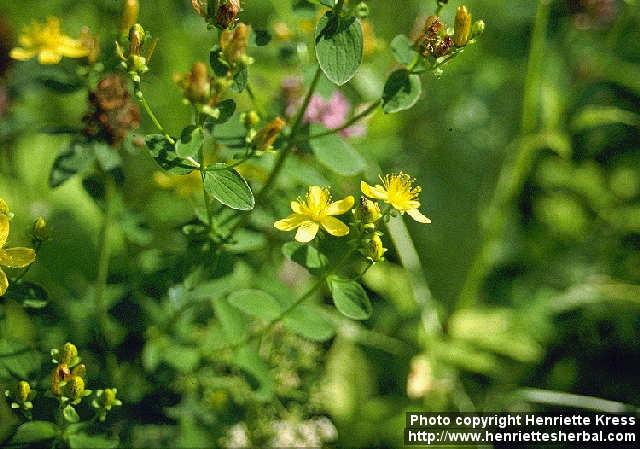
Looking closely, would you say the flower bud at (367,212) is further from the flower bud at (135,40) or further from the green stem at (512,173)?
the green stem at (512,173)

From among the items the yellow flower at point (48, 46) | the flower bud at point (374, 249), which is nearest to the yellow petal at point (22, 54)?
the yellow flower at point (48, 46)

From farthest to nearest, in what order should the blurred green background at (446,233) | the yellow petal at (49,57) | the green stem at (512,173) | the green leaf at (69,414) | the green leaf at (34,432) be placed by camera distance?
the green stem at (512,173), the blurred green background at (446,233), the yellow petal at (49,57), the green leaf at (34,432), the green leaf at (69,414)

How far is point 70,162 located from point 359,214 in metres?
0.48

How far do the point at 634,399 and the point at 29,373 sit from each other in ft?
4.59

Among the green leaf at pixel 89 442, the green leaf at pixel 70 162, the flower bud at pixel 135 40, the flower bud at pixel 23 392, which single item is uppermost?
the flower bud at pixel 135 40

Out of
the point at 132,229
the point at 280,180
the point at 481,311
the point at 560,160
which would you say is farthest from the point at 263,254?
the point at 560,160

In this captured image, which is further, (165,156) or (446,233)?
(446,233)

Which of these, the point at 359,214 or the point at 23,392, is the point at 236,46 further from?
the point at 23,392

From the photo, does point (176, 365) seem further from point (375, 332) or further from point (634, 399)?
point (634, 399)

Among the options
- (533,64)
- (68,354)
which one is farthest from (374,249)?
(533,64)

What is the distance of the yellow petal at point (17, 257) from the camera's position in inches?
36.2

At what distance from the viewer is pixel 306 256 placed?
991mm

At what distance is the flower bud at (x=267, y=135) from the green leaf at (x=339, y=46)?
0.30ft

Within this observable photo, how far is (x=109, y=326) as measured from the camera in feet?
4.35
